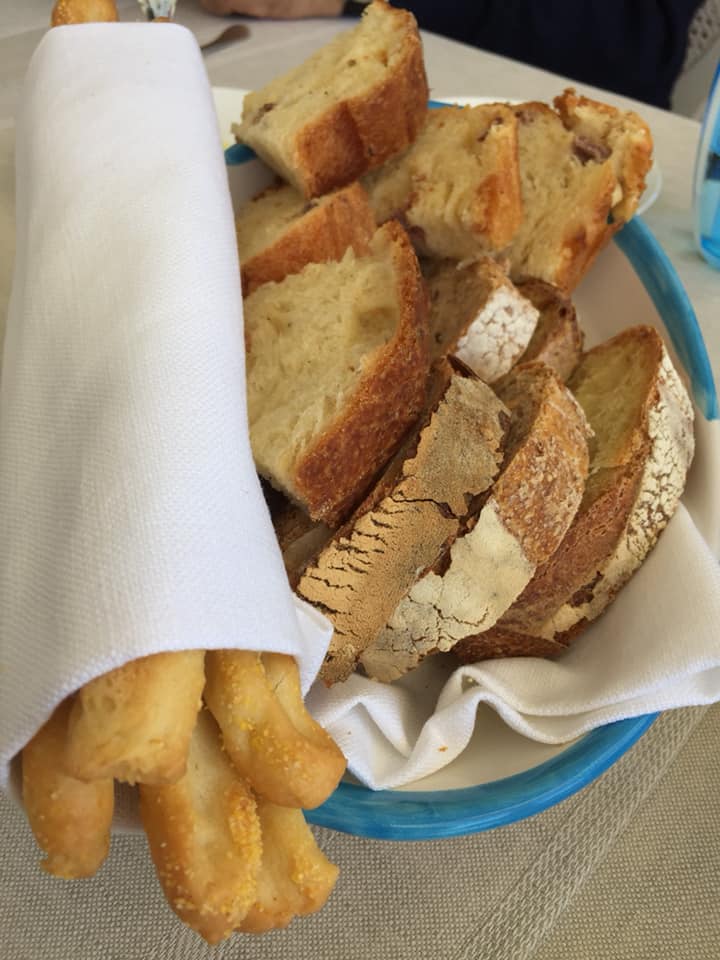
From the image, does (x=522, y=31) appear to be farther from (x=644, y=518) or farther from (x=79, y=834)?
(x=79, y=834)

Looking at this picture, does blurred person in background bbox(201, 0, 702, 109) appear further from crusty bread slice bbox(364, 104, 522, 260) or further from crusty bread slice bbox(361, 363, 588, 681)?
crusty bread slice bbox(361, 363, 588, 681)

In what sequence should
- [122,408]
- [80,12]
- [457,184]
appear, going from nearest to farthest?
[122,408], [80,12], [457,184]

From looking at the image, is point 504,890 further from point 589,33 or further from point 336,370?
point 589,33

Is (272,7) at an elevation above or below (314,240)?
above

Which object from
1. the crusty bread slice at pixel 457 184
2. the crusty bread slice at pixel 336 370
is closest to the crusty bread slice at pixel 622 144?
the crusty bread slice at pixel 457 184

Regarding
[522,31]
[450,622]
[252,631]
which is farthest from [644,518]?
[522,31]

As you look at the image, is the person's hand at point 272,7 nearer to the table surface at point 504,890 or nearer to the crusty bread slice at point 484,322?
the crusty bread slice at point 484,322

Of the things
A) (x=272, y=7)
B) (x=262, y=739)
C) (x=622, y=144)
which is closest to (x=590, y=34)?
(x=272, y=7)
